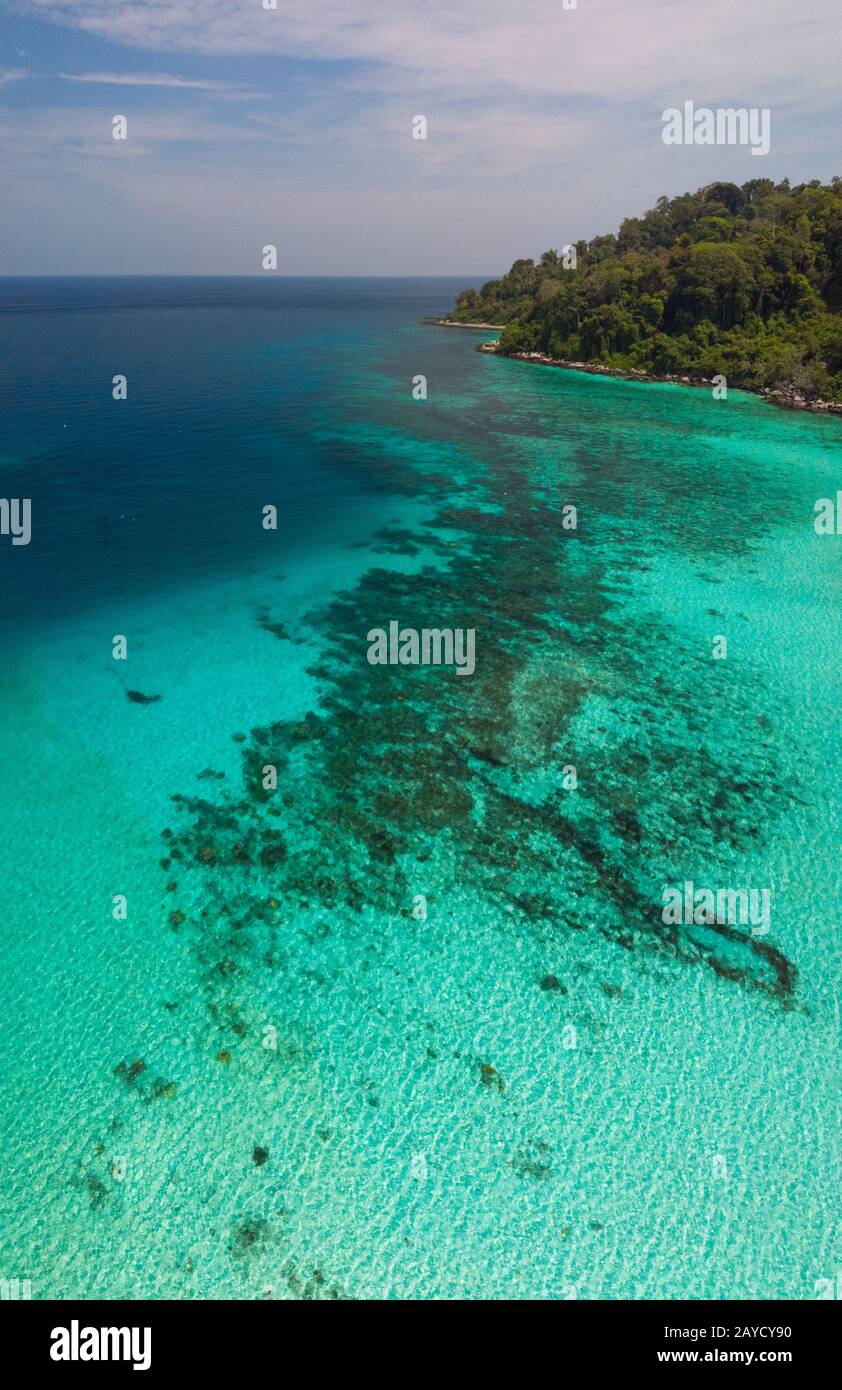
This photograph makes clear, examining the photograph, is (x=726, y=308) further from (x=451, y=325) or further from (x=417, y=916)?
(x=417, y=916)

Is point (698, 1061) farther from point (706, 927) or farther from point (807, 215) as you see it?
point (807, 215)

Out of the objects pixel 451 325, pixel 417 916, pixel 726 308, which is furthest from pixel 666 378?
pixel 417 916

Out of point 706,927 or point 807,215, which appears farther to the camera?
point 807,215

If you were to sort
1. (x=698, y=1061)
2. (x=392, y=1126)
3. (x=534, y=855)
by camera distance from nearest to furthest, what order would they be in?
(x=392, y=1126) < (x=698, y=1061) < (x=534, y=855)

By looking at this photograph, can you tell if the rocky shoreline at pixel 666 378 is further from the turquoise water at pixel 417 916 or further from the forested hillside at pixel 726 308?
the turquoise water at pixel 417 916

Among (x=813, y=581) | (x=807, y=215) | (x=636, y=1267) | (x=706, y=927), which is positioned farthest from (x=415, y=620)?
(x=807, y=215)

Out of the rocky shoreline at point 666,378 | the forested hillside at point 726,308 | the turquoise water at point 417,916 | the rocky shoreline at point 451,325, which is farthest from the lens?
the rocky shoreline at point 451,325

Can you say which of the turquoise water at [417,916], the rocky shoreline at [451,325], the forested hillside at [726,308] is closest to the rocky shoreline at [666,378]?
the forested hillside at [726,308]
